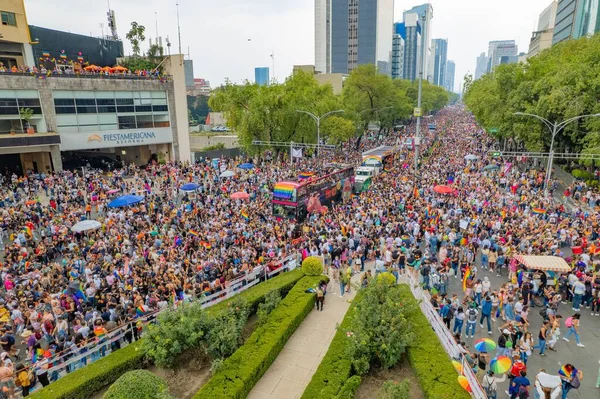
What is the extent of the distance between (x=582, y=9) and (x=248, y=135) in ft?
304

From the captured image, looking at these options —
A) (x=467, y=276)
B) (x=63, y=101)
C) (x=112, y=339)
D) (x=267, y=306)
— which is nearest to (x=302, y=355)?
(x=267, y=306)

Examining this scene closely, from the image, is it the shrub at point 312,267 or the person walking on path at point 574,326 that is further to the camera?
the shrub at point 312,267

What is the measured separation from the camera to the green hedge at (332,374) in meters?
9.61

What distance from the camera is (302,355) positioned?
1209 cm

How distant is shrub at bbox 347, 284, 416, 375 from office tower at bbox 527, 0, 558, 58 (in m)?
149

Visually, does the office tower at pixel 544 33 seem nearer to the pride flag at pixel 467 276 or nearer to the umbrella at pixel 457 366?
the pride flag at pixel 467 276

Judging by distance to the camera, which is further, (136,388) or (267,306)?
(267,306)

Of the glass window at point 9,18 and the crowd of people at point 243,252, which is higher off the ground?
the glass window at point 9,18

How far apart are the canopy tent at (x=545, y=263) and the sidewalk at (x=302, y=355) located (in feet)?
23.1

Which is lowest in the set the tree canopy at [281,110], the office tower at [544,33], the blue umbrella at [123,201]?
the blue umbrella at [123,201]

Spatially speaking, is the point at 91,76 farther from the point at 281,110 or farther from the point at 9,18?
the point at 281,110

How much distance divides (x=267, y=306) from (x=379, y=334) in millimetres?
4231

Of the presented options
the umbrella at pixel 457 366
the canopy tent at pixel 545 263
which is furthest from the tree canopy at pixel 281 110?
the umbrella at pixel 457 366

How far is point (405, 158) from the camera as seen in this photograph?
162 ft
